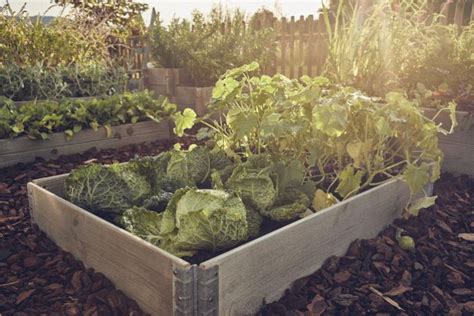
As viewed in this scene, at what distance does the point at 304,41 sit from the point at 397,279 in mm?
6328

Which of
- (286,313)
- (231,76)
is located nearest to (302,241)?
(286,313)

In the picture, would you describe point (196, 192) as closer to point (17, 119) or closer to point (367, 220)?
point (367, 220)

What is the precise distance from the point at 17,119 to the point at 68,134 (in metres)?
0.39

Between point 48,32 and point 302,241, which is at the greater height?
point 48,32

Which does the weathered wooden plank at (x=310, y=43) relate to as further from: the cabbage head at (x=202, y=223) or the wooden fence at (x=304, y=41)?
the cabbage head at (x=202, y=223)

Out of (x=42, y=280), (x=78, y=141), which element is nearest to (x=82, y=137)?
(x=78, y=141)

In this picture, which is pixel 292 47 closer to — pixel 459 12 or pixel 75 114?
pixel 459 12

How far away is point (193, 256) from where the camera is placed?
1.74m

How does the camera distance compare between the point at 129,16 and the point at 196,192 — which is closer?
the point at 196,192

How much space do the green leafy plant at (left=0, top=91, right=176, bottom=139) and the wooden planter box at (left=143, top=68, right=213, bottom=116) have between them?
86 centimetres

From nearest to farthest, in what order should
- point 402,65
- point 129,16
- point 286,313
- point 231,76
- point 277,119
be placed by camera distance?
1. point 286,313
2. point 277,119
3. point 231,76
4. point 402,65
5. point 129,16

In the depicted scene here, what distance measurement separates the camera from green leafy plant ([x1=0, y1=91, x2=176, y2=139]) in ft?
11.5

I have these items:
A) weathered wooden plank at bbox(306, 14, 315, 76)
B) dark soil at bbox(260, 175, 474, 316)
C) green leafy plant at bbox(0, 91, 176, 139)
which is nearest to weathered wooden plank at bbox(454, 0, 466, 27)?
weathered wooden plank at bbox(306, 14, 315, 76)

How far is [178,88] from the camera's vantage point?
18.9 feet
